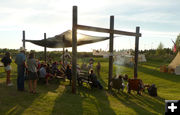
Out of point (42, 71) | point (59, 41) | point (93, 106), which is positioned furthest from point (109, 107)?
point (59, 41)

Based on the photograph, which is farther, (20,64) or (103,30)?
(103,30)

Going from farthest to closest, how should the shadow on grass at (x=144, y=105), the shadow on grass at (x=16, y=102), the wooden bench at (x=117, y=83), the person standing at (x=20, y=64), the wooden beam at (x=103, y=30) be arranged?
the wooden bench at (x=117, y=83) → the wooden beam at (x=103, y=30) → the person standing at (x=20, y=64) → the shadow on grass at (x=144, y=105) → the shadow on grass at (x=16, y=102)

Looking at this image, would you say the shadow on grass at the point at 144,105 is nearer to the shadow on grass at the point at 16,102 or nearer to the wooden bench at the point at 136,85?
the wooden bench at the point at 136,85

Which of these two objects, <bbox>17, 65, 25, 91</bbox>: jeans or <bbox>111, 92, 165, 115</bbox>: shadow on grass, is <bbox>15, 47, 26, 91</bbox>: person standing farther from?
<bbox>111, 92, 165, 115</bbox>: shadow on grass

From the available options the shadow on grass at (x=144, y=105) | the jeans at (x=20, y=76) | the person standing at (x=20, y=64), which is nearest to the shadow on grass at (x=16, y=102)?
the jeans at (x=20, y=76)

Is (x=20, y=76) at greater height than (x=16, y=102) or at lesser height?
greater

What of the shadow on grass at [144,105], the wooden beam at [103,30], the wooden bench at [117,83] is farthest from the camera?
the wooden bench at [117,83]

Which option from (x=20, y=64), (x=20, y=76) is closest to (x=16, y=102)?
(x=20, y=76)

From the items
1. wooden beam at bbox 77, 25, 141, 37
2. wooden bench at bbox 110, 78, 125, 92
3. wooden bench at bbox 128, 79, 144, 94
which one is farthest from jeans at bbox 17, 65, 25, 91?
wooden bench at bbox 128, 79, 144, 94

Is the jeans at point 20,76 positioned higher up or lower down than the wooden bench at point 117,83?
higher up

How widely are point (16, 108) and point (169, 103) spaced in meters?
3.93

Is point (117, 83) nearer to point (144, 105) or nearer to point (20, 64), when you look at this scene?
point (144, 105)

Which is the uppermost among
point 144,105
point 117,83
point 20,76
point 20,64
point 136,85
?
point 20,64

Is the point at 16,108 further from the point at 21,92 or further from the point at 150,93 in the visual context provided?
the point at 150,93
